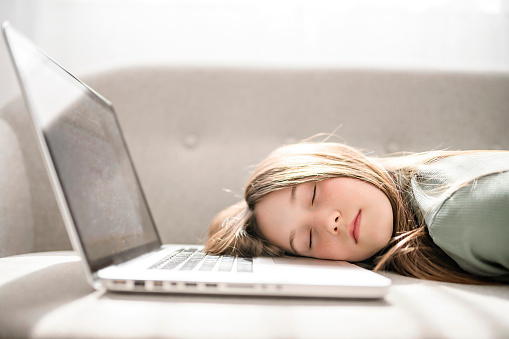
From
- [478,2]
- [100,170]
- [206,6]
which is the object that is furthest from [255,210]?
[478,2]

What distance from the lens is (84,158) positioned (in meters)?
0.55

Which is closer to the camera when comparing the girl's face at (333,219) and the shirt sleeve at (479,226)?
the shirt sleeve at (479,226)

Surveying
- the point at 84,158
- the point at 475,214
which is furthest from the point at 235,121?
the point at 475,214

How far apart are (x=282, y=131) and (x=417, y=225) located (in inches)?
20.7

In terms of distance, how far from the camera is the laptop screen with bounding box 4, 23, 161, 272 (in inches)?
17.8

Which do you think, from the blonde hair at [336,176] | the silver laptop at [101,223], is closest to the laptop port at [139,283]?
the silver laptop at [101,223]

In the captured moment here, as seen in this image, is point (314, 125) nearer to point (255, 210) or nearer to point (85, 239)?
point (255, 210)

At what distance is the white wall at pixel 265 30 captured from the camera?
54.0 inches

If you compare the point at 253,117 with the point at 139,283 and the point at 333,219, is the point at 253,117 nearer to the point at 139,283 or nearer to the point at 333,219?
the point at 333,219

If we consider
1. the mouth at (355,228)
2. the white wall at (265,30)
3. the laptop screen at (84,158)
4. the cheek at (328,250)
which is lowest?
the cheek at (328,250)

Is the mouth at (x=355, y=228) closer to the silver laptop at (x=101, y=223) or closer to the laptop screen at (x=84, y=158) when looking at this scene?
the silver laptop at (x=101, y=223)

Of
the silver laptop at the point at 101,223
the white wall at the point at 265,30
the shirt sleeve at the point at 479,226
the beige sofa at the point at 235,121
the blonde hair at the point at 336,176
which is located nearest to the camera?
the silver laptop at the point at 101,223

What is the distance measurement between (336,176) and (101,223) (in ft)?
1.58

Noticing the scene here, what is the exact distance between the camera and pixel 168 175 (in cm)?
113
